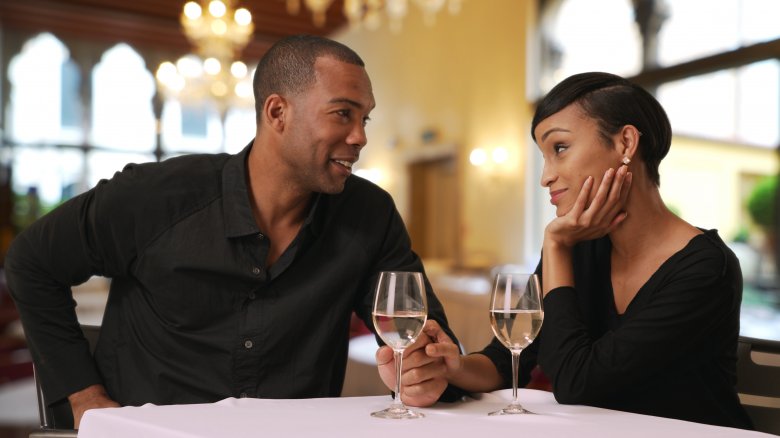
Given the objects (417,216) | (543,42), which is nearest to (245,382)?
(543,42)

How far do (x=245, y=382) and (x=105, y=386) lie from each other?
0.38 meters

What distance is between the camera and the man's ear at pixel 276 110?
2.07 meters

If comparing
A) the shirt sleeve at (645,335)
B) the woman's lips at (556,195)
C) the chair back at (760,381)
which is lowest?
the chair back at (760,381)

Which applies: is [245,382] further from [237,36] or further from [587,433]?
[237,36]

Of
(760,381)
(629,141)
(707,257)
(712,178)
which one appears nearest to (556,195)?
(629,141)

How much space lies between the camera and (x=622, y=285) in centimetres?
175

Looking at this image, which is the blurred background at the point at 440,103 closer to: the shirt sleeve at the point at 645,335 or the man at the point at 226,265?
the man at the point at 226,265

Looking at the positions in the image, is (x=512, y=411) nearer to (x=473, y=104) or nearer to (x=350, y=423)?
(x=350, y=423)

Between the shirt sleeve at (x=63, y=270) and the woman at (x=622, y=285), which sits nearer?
the woman at (x=622, y=285)

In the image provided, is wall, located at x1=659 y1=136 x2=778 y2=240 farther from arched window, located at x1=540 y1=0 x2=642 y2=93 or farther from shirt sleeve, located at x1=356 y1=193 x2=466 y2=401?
shirt sleeve, located at x1=356 y1=193 x2=466 y2=401

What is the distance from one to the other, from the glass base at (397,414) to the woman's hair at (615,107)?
27.2 inches

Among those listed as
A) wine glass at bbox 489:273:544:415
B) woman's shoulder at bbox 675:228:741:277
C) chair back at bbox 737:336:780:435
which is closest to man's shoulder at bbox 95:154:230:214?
wine glass at bbox 489:273:544:415

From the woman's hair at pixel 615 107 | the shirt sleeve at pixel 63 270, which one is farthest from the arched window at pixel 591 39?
the shirt sleeve at pixel 63 270

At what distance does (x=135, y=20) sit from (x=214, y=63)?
5.83 meters
